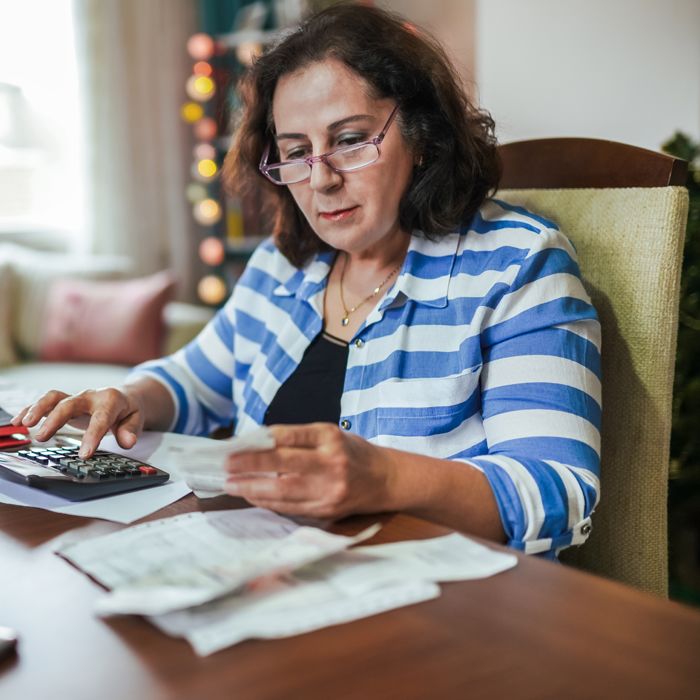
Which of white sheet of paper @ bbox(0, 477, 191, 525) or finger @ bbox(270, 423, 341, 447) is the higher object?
finger @ bbox(270, 423, 341, 447)

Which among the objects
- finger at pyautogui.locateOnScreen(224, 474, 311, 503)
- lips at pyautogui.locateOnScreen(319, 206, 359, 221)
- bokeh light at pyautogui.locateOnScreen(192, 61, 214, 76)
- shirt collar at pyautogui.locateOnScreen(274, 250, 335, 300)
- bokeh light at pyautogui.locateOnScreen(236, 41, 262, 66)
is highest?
bokeh light at pyautogui.locateOnScreen(236, 41, 262, 66)

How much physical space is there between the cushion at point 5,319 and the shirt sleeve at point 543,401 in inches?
101

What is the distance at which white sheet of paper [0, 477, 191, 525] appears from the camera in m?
0.81

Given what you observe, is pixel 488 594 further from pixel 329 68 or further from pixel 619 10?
pixel 619 10

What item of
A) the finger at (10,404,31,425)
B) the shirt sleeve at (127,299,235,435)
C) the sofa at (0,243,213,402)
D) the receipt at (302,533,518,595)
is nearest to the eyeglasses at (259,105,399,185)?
the shirt sleeve at (127,299,235,435)

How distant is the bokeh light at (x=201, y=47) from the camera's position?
414 centimetres

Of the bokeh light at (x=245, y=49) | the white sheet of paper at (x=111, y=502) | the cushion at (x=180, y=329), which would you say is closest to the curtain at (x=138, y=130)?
the bokeh light at (x=245, y=49)

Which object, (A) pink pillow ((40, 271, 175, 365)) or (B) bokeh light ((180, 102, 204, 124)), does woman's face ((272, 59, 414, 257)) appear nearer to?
(A) pink pillow ((40, 271, 175, 365))

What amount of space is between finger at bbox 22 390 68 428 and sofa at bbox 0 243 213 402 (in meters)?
1.92

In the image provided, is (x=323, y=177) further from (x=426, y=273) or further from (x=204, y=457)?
(x=204, y=457)

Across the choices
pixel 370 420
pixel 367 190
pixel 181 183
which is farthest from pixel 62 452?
pixel 181 183

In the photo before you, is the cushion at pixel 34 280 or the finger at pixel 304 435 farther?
the cushion at pixel 34 280

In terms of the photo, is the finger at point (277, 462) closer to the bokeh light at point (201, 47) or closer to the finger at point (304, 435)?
the finger at point (304, 435)

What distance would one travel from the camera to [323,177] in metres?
1.22
